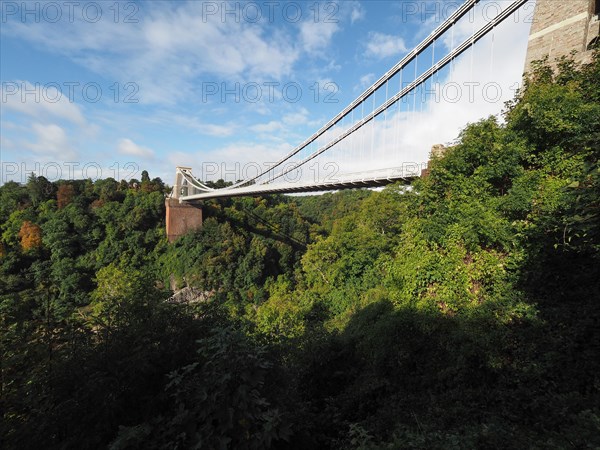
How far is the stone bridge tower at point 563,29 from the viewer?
7.59 meters

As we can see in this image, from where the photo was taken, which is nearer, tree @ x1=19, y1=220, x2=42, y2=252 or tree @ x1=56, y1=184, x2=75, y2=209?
tree @ x1=19, y1=220, x2=42, y2=252

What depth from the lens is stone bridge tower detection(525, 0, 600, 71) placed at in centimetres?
759

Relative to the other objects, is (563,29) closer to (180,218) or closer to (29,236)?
(180,218)

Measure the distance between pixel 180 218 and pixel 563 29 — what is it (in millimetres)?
34634

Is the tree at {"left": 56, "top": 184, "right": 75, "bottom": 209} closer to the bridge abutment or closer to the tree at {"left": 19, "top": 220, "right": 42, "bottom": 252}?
the tree at {"left": 19, "top": 220, "right": 42, "bottom": 252}

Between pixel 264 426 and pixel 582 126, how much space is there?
303 inches

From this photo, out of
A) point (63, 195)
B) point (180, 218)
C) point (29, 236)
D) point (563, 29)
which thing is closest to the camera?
point (563, 29)

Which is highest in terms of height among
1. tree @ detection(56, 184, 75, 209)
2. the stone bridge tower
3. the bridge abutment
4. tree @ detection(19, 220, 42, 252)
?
the stone bridge tower

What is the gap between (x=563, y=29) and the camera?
26.8 feet

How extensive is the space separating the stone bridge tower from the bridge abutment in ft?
110

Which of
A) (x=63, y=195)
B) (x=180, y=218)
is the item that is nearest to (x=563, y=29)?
(x=180, y=218)

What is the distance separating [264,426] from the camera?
2252mm

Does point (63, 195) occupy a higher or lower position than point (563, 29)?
lower

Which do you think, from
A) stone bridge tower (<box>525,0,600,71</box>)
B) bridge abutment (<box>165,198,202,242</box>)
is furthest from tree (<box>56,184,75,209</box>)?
stone bridge tower (<box>525,0,600,71</box>)
